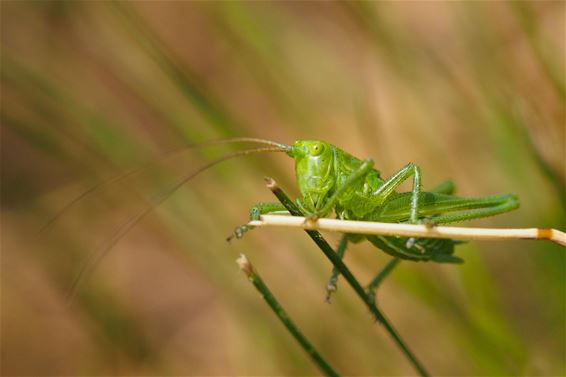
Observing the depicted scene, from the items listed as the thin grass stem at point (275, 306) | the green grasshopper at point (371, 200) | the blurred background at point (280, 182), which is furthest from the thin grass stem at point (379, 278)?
the thin grass stem at point (275, 306)

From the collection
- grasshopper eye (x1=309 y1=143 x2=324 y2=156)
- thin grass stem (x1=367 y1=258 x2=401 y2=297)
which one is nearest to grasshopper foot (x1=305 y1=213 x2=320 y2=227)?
grasshopper eye (x1=309 y1=143 x2=324 y2=156)

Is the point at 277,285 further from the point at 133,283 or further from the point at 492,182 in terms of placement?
the point at 133,283

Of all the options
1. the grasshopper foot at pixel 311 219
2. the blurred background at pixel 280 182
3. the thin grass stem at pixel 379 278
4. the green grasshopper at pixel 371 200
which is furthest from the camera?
the blurred background at pixel 280 182

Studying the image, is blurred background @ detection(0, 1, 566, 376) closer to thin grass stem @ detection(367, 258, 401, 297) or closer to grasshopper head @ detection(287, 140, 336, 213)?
thin grass stem @ detection(367, 258, 401, 297)

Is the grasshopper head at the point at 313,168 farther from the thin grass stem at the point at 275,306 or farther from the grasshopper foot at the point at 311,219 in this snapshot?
the thin grass stem at the point at 275,306

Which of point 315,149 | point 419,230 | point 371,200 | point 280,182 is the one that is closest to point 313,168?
point 315,149
